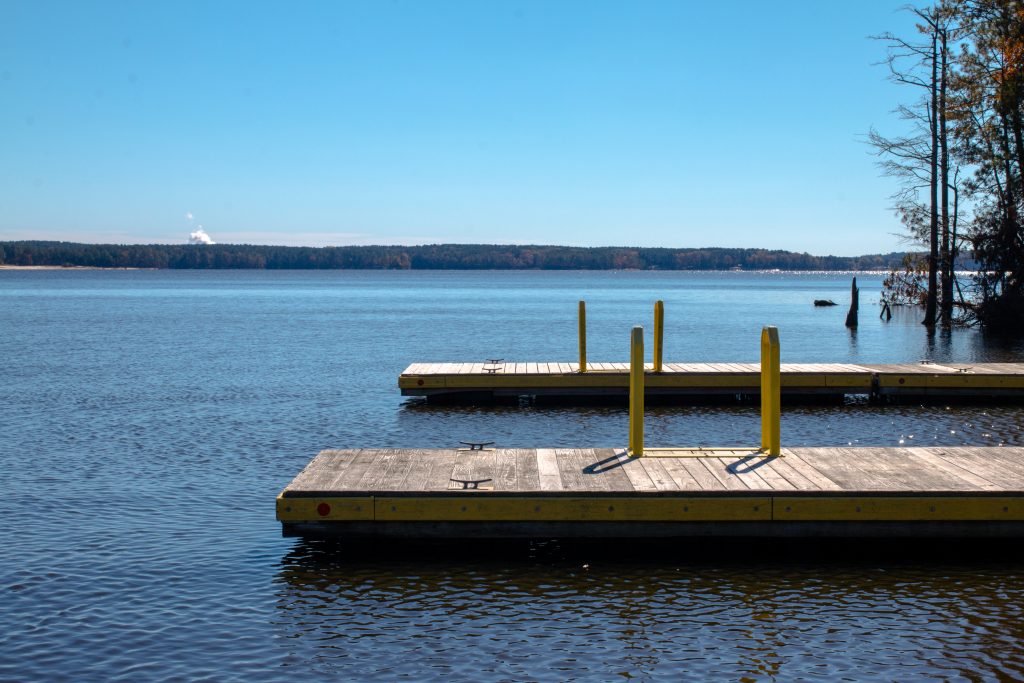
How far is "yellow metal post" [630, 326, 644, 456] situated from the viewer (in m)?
11.5

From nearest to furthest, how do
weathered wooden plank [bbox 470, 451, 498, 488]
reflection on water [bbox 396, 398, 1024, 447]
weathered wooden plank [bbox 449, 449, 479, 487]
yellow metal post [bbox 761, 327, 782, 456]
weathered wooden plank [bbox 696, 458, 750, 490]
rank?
weathered wooden plank [bbox 696, 458, 750, 490], weathered wooden plank [bbox 470, 451, 498, 488], weathered wooden plank [bbox 449, 449, 479, 487], yellow metal post [bbox 761, 327, 782, 456], reflection on water [bbox 396, 398, 1024, 447]

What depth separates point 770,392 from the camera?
11.4 meters

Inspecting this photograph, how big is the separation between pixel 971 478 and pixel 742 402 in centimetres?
1121

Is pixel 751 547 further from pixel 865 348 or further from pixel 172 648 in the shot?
pixel 865 348

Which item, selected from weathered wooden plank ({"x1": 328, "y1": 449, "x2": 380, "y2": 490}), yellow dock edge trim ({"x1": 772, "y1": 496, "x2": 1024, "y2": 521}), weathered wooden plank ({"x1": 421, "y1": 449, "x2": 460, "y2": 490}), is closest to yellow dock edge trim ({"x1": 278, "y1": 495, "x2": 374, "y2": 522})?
weathered wooden plank ({"x1": 328, "y1": 449, "x2": 380, "y2": 490})

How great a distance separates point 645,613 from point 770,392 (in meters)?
3.44

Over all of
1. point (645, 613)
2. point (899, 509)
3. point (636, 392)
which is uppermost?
point (636, 392)

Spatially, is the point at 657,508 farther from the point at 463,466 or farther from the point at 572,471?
the point at 463,466

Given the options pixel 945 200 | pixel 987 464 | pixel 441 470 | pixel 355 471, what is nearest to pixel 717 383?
pixel 987 464

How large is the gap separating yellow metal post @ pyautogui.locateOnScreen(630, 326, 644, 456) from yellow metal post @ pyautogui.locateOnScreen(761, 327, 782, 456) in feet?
4.23

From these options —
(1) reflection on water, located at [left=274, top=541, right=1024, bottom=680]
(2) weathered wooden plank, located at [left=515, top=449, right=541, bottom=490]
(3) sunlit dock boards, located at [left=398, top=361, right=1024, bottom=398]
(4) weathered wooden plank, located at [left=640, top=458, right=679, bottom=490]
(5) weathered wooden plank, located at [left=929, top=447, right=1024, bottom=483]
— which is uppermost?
(4) weathered wooden plank, located at [left=640, top=458, right=679, bottom=490]

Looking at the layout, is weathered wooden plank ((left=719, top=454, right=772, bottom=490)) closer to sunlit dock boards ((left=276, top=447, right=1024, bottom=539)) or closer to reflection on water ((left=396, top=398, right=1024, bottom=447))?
sunlit dock boards ((left=276, top=447, right=1024, bottom=539))

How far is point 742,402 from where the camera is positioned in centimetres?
2189

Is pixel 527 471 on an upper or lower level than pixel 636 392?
lower
